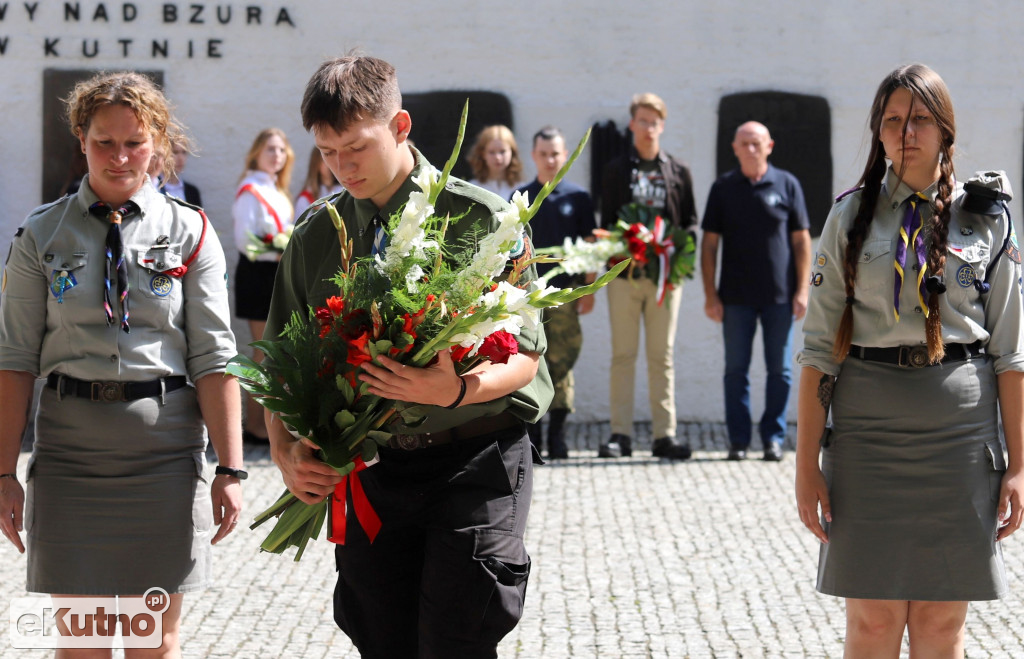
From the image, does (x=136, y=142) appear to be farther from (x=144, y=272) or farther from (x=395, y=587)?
(x=395, y=587)

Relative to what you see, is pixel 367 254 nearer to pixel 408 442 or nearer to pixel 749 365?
pixel 408 442

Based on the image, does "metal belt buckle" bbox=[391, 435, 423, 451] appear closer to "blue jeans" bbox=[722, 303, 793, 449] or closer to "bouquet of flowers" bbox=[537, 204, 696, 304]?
"bouquet of flowers" bbox=[537, 204, 696, 304]

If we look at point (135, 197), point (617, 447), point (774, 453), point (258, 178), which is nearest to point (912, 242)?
point (135, 197)

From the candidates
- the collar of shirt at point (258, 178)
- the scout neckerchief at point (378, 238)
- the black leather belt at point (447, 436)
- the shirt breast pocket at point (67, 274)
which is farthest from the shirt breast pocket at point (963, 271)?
the collar of shirt at point (258, 178)

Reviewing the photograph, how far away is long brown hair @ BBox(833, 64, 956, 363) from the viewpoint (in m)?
3.45

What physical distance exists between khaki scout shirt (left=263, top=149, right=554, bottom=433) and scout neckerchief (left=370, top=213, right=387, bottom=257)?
0.02 metres

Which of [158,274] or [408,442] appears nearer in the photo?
[408,442]

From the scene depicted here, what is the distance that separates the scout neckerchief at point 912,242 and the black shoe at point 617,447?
18.2 ft

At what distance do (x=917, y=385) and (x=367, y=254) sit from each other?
61.0 inches

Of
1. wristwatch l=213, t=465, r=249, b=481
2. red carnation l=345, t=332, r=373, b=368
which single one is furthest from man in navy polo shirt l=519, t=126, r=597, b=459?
red carnation l=345, t=332, r=373, b=368

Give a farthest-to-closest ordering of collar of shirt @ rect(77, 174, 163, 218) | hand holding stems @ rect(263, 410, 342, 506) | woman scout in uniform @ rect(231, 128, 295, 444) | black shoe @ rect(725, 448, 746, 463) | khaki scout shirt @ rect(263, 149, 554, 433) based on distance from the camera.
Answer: woman scout in uniform @ rect(231, 128, 295, 444) < black shoe @ rect(725, 448, 746, 463) < collar of shirt @ rect(77, 174, 163, 218) < khaki scout shirt @ rect(263, 149, 554, 433) < hand holding stems @ rect(263, 410, 342, 506)

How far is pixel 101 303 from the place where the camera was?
143 inches

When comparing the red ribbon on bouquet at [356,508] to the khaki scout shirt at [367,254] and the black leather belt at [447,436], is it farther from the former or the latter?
the khaki scout shirt at [367,254]

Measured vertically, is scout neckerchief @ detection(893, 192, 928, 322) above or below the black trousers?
above
